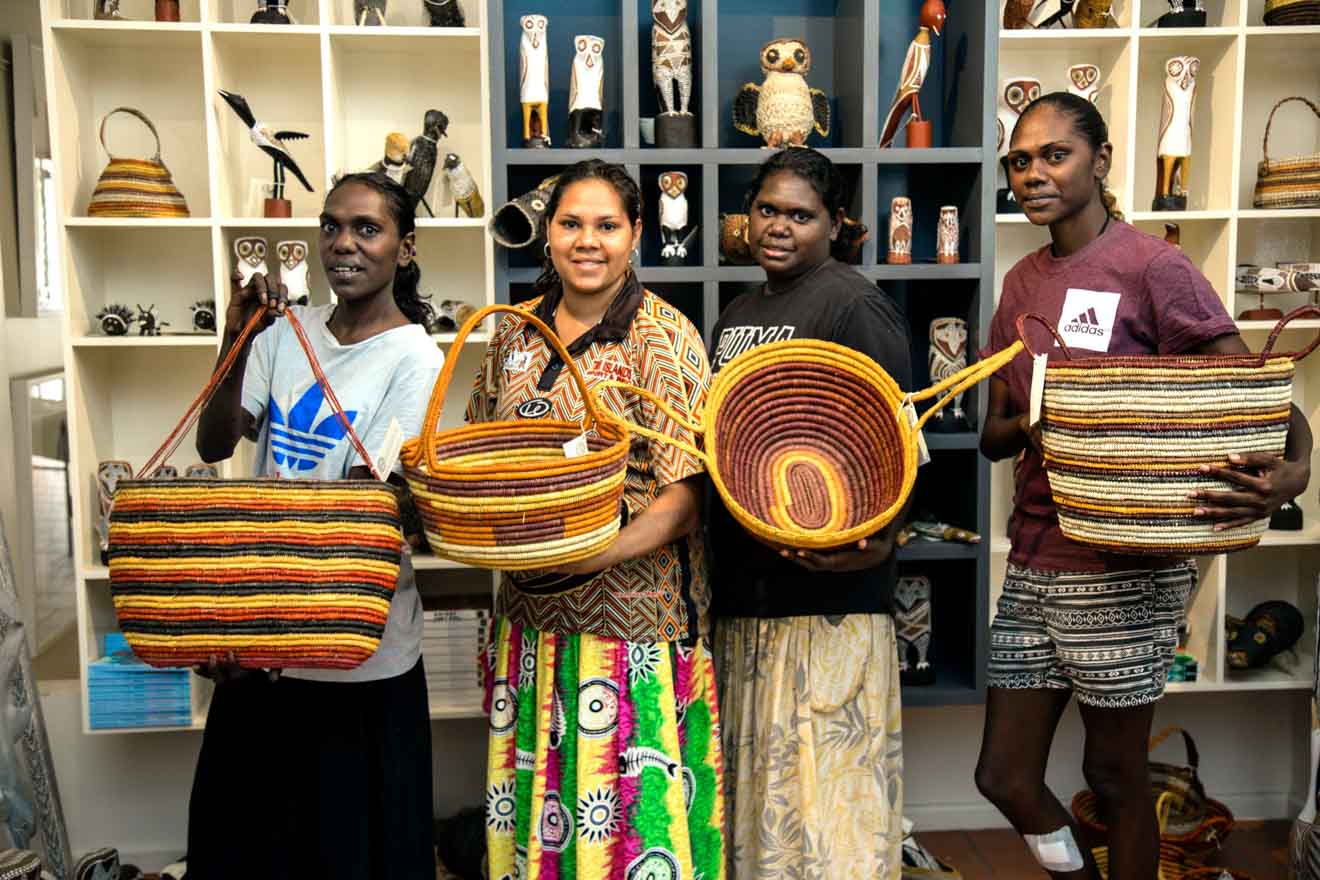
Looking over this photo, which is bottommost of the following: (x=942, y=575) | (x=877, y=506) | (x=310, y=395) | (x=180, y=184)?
(x=942, y=575)

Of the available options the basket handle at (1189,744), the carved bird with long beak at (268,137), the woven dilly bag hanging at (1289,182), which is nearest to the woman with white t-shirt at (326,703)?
the carved bird with long beak at (268,137)

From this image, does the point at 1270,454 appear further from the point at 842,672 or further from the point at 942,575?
the point at 942,575

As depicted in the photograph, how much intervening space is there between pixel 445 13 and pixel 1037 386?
181cm

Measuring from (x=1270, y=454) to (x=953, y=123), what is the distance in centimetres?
Result: 148

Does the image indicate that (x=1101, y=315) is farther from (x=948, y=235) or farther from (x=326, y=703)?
(x=326, y=703)


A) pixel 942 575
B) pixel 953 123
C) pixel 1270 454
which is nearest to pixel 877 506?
pixel 1270 454

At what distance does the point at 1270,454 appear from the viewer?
1760 mm

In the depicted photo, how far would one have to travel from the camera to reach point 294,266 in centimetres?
283

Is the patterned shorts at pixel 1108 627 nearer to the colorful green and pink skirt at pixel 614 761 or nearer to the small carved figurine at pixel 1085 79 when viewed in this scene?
the colorful green and pink skirt at pixel 614 761

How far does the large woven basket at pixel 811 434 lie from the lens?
71.2 inches

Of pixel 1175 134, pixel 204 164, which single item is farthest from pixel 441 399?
pixel 1175 134

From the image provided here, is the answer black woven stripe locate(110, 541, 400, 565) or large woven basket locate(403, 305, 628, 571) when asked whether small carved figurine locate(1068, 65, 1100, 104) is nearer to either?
large woven basket locate(403, 305, 628, 571)

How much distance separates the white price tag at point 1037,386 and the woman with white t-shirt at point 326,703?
3.07ft

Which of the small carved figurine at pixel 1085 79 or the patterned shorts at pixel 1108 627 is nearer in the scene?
the patterned shorts at pixel 1108 627
